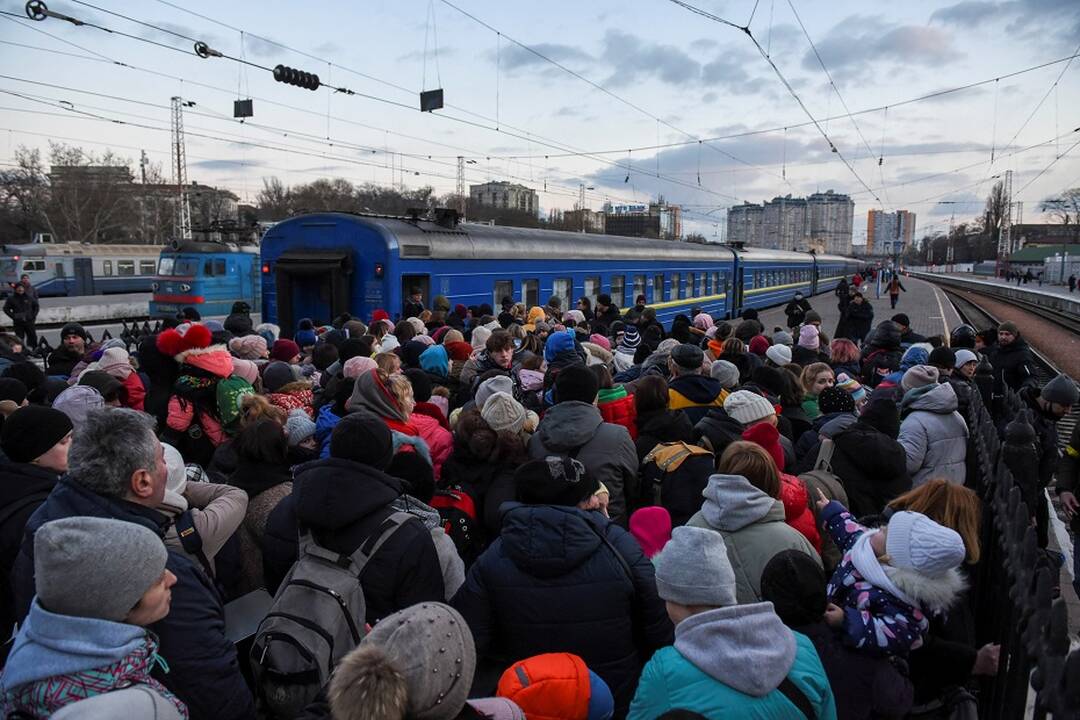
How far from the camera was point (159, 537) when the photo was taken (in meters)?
2.31

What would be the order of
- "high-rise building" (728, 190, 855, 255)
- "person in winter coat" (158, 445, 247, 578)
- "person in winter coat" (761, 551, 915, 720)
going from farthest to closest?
"high-rise building" (728, 190, 855, 255) < "person in winter coat" (158, 445, 247, 578) < "person in winter coat" (761, 551, 915, 720)

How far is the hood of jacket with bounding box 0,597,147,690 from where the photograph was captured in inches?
70.4

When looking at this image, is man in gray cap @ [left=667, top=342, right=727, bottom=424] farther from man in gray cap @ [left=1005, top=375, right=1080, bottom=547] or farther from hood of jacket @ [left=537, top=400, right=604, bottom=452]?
man in gray cap @ [left=1005, top=375, right=1080, bottom=547]

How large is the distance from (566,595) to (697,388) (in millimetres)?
2906

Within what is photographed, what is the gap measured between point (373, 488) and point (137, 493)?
82 cm

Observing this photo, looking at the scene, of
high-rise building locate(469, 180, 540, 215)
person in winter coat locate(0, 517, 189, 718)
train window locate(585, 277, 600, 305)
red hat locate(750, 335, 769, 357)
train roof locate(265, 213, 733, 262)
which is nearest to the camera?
person in winter coat locate(0, 517, 189, 718)

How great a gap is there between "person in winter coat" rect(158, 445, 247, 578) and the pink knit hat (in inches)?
69.3

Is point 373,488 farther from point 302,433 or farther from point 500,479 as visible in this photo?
point 302,433

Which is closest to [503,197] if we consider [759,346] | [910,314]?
[910,314]

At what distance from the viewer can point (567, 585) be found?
2.63 meters

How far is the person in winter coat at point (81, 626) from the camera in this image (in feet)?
5.86

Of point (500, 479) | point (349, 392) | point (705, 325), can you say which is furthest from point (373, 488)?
point (705, 325)

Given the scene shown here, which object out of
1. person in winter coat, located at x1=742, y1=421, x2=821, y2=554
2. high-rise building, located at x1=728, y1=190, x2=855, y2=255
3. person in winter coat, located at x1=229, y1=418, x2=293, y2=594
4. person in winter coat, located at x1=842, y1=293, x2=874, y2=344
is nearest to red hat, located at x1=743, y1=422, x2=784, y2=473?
person in winter coat, located at x1=742, y1=421, x2=821, y2=554

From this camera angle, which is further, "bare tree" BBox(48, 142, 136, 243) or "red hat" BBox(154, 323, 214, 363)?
"bare tree" BBox(48, 142, 136, 243)
